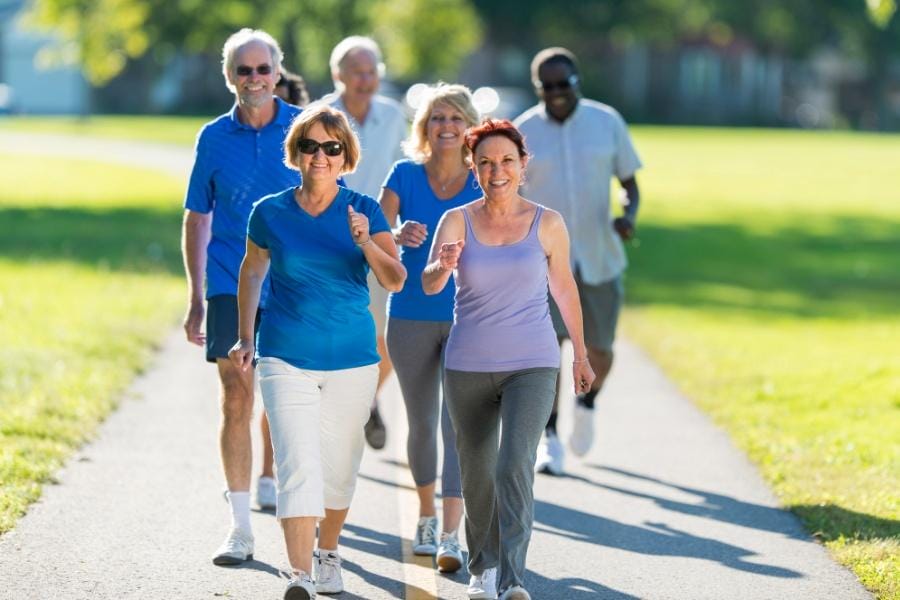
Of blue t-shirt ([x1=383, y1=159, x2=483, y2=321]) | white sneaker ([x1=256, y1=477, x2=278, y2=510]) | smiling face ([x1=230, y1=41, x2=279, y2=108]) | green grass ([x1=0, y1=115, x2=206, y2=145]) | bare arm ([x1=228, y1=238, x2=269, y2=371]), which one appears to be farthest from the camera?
green grass ([x1=0, y1=115, x2=206, y2=145])

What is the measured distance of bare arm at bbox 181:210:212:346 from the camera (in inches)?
296

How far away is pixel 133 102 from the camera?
284 ft

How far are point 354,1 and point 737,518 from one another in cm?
3431

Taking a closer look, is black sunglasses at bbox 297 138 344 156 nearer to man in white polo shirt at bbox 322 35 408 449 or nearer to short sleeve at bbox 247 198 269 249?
short sleeve at bbox 247 198 269 249

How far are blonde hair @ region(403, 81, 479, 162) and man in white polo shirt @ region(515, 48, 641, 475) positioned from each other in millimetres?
1944

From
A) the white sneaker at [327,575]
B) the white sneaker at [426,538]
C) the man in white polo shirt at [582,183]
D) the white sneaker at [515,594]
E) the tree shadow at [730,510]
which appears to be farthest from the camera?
the man in white polo shirt at [582,183]

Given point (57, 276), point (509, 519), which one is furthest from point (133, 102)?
point (509, 519)

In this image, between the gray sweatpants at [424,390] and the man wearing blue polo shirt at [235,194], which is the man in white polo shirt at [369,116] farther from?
the gray sweatpants at [424,390]

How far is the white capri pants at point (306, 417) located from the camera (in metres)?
6.30

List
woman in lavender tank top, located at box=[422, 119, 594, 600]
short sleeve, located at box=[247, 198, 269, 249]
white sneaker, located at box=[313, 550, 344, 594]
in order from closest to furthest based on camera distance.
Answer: woman in lavender tank top, located at box=[422, 119, 594, 600]
short sleeve, located at box=[247, 198, 269, 249]
white sneaker, located at box=[313, 550, 344, 594]

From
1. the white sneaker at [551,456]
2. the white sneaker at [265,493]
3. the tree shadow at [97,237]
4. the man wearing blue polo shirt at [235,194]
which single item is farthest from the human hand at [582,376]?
the tree shadow at [97,237]

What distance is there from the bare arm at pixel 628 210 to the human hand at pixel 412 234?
2796 mm

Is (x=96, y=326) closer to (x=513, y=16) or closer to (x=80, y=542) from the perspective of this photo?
(x=80, y=542)

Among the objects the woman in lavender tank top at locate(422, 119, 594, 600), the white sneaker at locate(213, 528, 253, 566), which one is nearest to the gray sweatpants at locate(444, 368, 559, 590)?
the woman in lavender tank top at locate(422, 119, 594, 600)
